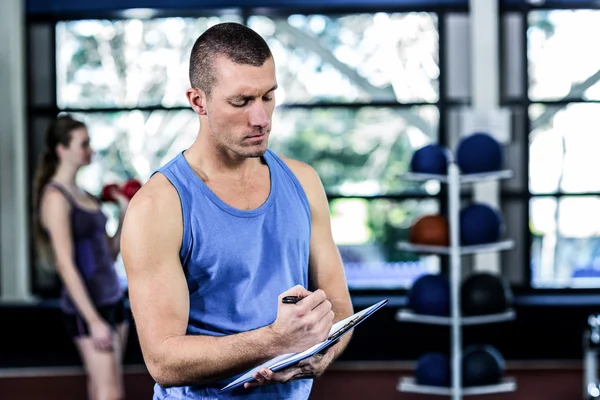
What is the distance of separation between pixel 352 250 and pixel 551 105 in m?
1.65

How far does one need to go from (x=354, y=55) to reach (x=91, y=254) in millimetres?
2933

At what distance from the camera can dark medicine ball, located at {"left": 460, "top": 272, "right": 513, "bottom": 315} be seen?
15.4ft

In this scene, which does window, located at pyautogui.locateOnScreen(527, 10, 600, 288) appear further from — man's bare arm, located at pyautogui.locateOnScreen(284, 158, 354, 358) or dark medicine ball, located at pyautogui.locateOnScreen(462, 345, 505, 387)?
man's bare arm, located at pyautogui.locateOnScreen(284, 158, 354, 358)

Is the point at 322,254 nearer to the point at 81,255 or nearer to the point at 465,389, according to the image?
the point at 81,255

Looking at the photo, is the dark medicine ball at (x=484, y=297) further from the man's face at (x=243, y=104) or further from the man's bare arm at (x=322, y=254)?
the man's face at (x=243, y=104)

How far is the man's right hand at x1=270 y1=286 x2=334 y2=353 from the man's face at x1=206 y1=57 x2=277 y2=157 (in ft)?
0.96

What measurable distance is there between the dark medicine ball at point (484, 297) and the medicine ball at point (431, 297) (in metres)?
0.10

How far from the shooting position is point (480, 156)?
4684 mm

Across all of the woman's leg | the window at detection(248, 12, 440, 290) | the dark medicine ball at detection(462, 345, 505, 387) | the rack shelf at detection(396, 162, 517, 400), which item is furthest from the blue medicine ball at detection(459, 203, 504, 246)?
the woman's leg

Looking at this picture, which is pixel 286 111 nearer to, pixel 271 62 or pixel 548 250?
pixel 548 250

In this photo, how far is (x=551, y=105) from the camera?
20.1 feet

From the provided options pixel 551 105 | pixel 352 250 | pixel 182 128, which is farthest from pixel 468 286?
pixel 182 128

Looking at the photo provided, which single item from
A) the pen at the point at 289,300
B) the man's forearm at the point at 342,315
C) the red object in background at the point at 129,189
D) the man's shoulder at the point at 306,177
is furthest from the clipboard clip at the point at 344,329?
the red object in background at the point at 129,189

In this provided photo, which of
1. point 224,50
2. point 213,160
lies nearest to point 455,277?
point 213,160
